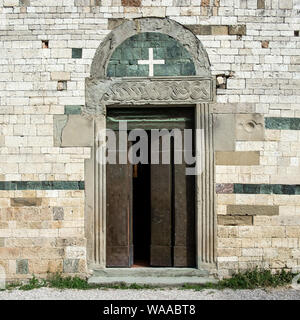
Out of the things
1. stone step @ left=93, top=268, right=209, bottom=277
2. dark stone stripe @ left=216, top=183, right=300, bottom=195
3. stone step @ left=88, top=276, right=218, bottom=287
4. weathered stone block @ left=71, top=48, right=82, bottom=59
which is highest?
weathered stone block @ left=71, top=48, right=82, bottom=59

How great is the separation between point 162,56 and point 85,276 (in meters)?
3.18

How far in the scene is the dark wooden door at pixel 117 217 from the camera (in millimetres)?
5020

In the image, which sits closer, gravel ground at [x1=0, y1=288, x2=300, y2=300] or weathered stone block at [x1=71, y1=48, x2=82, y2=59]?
gravel ground at [x1=0, y1=288, x2=300, y2=300]

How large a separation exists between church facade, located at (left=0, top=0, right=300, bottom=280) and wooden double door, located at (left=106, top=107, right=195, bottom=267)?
0.17 metres

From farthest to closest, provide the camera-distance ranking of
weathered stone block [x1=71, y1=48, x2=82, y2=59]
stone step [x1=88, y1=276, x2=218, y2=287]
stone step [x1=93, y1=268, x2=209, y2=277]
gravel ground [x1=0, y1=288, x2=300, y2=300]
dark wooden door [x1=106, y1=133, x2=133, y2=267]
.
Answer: dark wooden door [x1=106, y1=133, x2=133, y2=267]
weathered stone block [x1=71, y1=48, x2=82, y2=59]
stone step [x1=93, y1=268, x2=209, y2=277]
stone step [x1=88, y1=276, x2=218, y2=287]
gravel ground [x1=0, y1=288, x2=300, y2=300]

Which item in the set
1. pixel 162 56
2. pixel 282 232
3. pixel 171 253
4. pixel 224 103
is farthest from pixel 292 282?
pixel 162 56

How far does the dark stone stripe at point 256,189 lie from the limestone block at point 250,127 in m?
0.64

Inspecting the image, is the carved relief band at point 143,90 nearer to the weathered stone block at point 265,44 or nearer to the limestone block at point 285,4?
the weathered stone block at point 265,44

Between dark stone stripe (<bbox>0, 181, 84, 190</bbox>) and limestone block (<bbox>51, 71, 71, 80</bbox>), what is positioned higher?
A: limestone block (<bbox>51, 71, 71, 80</bbox>)

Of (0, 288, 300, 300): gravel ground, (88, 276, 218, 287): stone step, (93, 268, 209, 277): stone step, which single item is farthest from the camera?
(93, 268, 209, 277): stone step

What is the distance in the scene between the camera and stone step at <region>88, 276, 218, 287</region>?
4.64 m

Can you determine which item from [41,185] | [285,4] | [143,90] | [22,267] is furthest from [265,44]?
[22,267]

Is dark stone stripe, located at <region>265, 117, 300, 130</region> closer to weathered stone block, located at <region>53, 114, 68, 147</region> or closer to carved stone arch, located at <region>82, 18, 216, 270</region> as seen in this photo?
carved stone arch, located at <region>82, 18, 216, 270</region>

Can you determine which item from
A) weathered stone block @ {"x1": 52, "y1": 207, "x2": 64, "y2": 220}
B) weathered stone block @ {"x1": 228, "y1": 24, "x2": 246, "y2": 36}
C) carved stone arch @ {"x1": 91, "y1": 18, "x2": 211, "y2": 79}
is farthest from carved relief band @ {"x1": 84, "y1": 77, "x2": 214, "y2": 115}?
weathered stone block @ {"x1": 52, "y1": 207, "x2": 64, "y2": 220}
